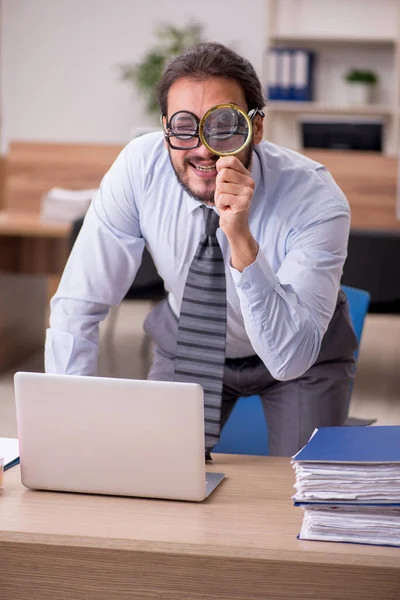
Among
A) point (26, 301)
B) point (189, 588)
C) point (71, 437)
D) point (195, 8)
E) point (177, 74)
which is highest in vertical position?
point (195, 8)

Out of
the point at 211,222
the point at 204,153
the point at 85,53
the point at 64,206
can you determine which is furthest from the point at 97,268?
the point at 85,53

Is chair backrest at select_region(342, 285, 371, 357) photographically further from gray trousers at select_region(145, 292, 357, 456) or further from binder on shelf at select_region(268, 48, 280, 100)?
binder on shelf at select_region(268, 48, 280, 100)

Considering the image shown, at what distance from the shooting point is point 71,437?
54.6 inches

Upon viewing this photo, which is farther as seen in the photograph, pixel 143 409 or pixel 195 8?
pixel 195 8

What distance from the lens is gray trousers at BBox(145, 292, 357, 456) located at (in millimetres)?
2127

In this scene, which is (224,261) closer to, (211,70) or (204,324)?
(204,324)

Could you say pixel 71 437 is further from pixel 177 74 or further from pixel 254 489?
pixel 177 74

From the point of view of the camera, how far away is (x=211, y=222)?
1927mm

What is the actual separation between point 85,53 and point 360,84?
90.9 inches

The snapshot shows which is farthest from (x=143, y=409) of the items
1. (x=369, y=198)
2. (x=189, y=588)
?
(x=369, y=198)

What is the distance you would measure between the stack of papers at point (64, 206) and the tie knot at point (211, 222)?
252 cm

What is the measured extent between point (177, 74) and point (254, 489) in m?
0.83

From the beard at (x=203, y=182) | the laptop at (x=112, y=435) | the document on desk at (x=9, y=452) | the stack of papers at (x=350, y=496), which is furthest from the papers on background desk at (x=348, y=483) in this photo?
the beard at (x=203, y=182)

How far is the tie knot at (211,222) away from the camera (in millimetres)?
1924
